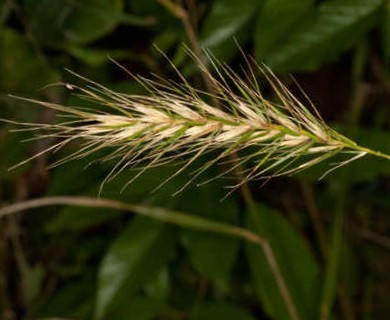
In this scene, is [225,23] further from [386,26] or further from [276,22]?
[386,26]

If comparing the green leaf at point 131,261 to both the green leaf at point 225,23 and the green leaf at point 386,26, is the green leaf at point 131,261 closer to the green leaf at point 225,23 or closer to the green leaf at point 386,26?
the green leaf at point 225,23

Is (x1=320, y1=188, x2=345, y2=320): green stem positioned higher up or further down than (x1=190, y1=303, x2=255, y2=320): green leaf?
higher up

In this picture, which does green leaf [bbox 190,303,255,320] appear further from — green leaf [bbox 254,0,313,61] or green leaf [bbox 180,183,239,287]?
green leaf [bbox 254,0,313,61]

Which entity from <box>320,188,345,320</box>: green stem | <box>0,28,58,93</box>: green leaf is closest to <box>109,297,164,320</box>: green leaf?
<box>320,188,345,320</box>: green stem

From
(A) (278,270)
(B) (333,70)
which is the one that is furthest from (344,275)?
(B) (333,70)

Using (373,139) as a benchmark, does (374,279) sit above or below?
below

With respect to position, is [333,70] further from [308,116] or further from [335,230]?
[308,116]

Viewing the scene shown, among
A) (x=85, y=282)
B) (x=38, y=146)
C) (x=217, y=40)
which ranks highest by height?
(x=217, y=40)

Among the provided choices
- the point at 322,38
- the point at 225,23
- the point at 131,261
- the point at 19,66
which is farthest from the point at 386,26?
the point at 19,66
